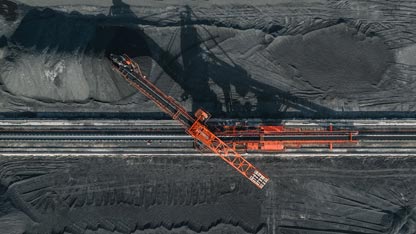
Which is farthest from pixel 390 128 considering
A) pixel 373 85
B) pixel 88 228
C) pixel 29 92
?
pixel 29 92

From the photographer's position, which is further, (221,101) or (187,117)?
(221,101)

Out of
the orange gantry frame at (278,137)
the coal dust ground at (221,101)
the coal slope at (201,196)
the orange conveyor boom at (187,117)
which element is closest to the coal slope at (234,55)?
the coal dust ground at (221,101)

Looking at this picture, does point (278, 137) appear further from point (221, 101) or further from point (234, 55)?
point (234, 55)

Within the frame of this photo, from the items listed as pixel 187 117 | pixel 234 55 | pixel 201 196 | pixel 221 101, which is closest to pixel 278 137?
pixel 221 101

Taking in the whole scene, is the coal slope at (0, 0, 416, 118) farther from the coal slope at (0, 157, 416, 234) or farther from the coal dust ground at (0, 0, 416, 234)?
the coal slope at (0, 157, 416, 234)

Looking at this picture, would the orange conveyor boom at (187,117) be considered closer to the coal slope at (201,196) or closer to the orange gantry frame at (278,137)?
the orange gantry frame at (278,137)

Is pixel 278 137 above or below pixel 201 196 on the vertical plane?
above

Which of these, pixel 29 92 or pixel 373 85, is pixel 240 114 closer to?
pixel 373 85
